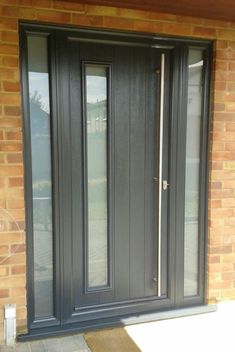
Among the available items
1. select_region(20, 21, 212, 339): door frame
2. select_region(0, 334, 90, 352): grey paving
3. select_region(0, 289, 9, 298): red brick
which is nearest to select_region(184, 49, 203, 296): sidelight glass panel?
select_region(20, 21, 212, 339): door frame

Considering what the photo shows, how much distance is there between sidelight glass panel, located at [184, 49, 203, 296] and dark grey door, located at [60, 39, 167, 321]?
0.25m

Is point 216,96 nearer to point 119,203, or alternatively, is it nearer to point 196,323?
point 119,203

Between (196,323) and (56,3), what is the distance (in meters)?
2.50

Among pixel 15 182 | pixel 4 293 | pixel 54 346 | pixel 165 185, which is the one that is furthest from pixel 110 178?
pixel 54 346

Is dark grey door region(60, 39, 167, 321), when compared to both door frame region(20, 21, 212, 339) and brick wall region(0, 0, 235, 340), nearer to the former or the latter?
door frame region(20, 21, 212, 339)

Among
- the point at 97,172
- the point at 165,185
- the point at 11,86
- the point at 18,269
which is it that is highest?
the point at 11,86

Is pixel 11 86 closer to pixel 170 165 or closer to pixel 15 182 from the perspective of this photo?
pixel 15 182

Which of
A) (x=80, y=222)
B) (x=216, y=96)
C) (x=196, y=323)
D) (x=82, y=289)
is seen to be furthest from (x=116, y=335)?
(x=216, y=96)

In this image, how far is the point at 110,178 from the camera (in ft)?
8.69

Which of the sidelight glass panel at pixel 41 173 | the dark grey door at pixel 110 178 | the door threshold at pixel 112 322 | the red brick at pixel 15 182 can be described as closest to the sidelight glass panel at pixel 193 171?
the door threshold at pixel 112 322

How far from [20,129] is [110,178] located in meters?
0.73

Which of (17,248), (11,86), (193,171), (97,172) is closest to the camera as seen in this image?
(11,86)

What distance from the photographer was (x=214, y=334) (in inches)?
102

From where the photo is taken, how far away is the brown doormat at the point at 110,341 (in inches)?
93.7
